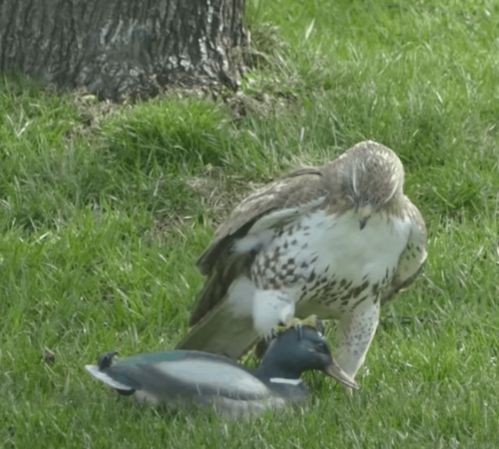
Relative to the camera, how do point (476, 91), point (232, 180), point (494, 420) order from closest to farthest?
point (494, 420) < point (232, 180) < point (476, 91)

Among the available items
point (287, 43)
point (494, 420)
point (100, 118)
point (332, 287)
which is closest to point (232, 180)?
point (100, 118)

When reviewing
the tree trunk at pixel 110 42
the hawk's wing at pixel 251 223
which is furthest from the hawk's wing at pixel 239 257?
the tree trunk at pixel 110 42

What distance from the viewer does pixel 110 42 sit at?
29.1 feet

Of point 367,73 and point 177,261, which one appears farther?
point 367,73

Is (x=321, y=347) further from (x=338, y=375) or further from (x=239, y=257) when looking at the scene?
(x=239, y=257)

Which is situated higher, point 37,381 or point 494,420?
point 494,420

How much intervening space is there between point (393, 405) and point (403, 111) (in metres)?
2.69

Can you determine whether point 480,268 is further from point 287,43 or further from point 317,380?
point 287,43

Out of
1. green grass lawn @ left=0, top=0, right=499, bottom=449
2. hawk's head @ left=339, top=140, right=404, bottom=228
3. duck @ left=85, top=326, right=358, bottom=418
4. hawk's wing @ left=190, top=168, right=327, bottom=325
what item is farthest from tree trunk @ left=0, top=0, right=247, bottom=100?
duck @ left=85, top=326, right=358, bottom=418

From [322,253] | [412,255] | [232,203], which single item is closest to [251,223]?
[322,253]

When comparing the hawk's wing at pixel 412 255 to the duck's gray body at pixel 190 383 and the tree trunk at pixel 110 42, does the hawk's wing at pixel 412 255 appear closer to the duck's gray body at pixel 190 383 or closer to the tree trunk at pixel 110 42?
the duck's gray body at pixel 190 383

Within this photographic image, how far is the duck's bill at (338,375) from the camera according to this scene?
667cm

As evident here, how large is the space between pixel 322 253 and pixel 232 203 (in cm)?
187

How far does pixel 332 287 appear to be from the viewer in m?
6.70
